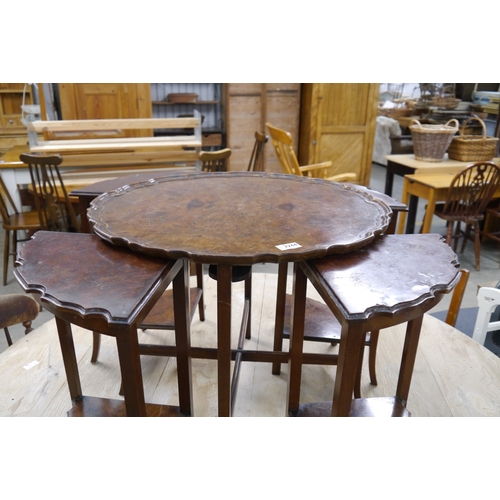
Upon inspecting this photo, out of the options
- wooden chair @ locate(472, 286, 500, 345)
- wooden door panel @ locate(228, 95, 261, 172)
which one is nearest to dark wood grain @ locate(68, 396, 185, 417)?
wooden chair @ locate(472, 286, 500, 345)

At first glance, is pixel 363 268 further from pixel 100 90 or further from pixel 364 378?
pixel 100 90

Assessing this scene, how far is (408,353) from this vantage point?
60.1 inches

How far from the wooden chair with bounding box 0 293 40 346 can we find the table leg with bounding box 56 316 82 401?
0.19 meters

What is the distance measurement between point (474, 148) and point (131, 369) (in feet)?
13.8

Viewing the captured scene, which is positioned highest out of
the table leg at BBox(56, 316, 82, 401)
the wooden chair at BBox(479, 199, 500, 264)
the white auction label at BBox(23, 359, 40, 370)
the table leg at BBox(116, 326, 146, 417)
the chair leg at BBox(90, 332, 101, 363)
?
the table leg at BBox(116, 326, 146, 417)

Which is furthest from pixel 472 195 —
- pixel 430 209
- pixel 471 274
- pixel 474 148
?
pixel 474 148

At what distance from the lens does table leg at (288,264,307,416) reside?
1.58 m

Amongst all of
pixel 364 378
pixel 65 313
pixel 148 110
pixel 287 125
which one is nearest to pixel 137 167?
pixel 148 110

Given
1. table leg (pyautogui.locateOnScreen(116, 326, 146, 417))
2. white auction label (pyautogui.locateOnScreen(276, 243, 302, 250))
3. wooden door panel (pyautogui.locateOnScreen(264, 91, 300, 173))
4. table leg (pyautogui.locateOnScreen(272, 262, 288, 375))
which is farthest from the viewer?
wooden door panel (pyautogui.locateOnScreen(264, 91, 300, 173))

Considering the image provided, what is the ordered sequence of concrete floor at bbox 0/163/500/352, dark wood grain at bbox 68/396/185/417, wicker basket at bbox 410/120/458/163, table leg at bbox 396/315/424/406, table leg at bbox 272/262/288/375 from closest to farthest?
table leg at bbox 396/315/424/406 < dark wood grain at bbox 68/396/185/417 < table leg at bbox 272/262/288/375 < concrete floor at bbox 0/163/500/352 < wicker basket at bbox 410/120/458/163

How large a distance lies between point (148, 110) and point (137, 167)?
1.27 meters

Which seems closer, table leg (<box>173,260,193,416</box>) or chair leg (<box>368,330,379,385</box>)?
table leg (<box>173,260,193,416</box>)

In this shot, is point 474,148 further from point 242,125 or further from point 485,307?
point 485,307

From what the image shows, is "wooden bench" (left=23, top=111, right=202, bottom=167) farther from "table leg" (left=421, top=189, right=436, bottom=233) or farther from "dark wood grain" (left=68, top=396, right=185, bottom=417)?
"dark wood grain" (left=68, top=396, right=185, bottom=417)
